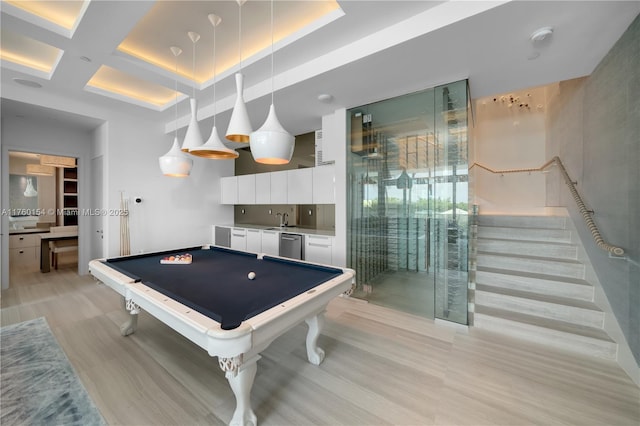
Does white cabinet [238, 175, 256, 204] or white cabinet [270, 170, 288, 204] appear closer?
white cabinet [270, 170, 288, 204]

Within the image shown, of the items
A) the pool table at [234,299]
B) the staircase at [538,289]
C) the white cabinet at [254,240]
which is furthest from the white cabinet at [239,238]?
the staircase at [538,289]

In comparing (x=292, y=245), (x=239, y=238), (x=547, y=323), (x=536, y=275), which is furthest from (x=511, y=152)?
(x=239, y=238)

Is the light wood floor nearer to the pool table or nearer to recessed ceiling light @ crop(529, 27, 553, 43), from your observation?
the pool table

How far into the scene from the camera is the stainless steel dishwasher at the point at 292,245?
155 inches

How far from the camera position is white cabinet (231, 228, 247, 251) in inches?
190

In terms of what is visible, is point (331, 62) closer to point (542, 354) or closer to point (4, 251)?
point (542, 354)

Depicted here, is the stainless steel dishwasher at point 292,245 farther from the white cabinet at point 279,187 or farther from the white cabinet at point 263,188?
the white cabinet at point 263,188

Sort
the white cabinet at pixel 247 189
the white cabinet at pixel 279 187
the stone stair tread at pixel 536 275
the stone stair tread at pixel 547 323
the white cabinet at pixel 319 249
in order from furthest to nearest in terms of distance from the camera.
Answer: the white cabinet at pixel 247 189
the white cabinet at pixel 279 187
the white cabinet at pixel 319 249
the stone stair tread at pixel 536 275
the stone stair tread at pixel 547 323

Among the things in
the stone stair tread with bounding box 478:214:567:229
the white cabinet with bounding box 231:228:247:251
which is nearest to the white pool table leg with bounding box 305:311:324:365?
the white cabinet with bounding box 231:228:247:251

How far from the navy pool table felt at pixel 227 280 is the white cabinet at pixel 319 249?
114 cm

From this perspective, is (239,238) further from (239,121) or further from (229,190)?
(239,121)

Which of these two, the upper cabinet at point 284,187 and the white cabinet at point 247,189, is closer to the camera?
the upper cabinet at point 284,187

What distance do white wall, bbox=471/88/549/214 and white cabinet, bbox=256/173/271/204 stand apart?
3943 mm

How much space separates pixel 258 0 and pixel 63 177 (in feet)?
21.3
